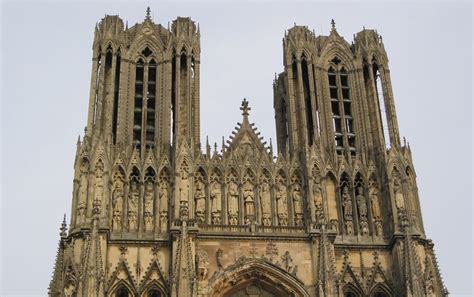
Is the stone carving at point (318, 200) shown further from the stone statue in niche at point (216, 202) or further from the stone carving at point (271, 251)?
the stone statue in niche at point (216, 202)

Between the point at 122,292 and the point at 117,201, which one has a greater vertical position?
the point at 117,201

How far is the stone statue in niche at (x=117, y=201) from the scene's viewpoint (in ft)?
93.4

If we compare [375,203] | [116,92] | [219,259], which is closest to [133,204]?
[219,259]

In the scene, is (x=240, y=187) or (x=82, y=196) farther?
(x=240, y=187)

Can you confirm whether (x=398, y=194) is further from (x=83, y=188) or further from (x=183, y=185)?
(x=83, y=188)

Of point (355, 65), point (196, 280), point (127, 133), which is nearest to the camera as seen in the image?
point (196, 280)

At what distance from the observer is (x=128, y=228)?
2834 cm

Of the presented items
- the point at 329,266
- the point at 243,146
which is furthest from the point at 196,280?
the point at 243,146

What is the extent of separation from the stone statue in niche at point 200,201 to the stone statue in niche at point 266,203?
1.98 meters

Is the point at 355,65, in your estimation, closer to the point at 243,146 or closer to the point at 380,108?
the point at 380,108

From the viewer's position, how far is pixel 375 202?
29.9 metres

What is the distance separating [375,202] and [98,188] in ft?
30.8

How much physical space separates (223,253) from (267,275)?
5.13 ft

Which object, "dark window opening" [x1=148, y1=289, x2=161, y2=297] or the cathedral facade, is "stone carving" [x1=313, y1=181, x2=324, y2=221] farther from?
"dark window opening" [x1=148, y1=289, x2=161, y2=297]
